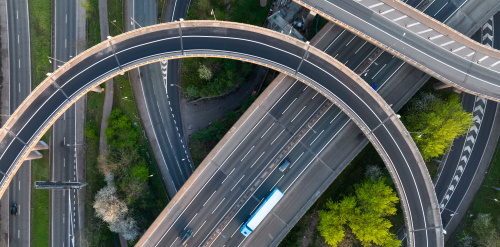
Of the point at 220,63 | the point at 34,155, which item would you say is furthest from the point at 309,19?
the point at 34,155

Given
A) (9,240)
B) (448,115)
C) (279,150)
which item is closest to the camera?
(448,115)

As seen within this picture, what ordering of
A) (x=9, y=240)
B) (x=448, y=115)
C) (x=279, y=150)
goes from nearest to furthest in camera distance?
1. (x=448, y=115)
2. (x=279, y=150)
3. (x=9, y=240)

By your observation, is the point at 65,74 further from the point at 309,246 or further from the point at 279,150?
the point at 309,246

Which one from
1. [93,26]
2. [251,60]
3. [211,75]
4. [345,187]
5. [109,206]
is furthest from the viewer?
[93,26]

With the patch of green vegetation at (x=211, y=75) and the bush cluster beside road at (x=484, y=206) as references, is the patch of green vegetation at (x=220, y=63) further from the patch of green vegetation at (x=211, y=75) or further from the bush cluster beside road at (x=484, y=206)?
the bush cluster beside road at (x=484, y=206)

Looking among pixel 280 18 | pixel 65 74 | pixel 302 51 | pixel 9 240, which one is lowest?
pixel 9 240

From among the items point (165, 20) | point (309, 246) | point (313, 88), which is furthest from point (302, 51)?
point (309, 246)

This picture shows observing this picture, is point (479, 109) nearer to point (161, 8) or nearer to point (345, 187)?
point (345, 187)
